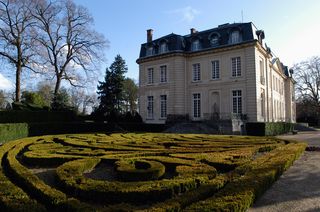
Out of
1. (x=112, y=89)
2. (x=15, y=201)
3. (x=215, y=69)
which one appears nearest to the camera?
(x=15, y=201)

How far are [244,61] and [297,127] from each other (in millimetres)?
15009

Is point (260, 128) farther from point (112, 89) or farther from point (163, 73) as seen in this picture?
point (112, 89)

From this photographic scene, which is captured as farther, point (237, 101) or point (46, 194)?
point (237, 101)

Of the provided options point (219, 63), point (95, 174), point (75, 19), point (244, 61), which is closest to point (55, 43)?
point (75, 19)

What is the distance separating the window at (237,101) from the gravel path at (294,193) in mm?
22436

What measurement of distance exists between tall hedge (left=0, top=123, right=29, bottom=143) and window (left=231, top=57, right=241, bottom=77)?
1983 cm

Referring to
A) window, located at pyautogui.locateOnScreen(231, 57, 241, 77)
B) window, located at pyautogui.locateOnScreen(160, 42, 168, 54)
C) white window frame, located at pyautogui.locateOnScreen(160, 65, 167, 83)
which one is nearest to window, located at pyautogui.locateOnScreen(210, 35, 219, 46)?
window, located at pyautogui.locateOnScreen(231, 57, 241, 77)

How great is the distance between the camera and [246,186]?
5.12 metres

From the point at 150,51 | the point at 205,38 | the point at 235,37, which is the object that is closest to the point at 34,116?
the point at 150,51

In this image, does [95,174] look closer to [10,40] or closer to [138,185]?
[138,185]

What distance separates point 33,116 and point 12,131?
8.01 meters

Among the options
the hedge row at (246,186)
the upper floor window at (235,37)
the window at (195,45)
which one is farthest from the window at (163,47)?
the hedge row at (246,186)

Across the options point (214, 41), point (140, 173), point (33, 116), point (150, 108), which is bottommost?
point (140, 173)

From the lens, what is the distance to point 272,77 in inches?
1491
